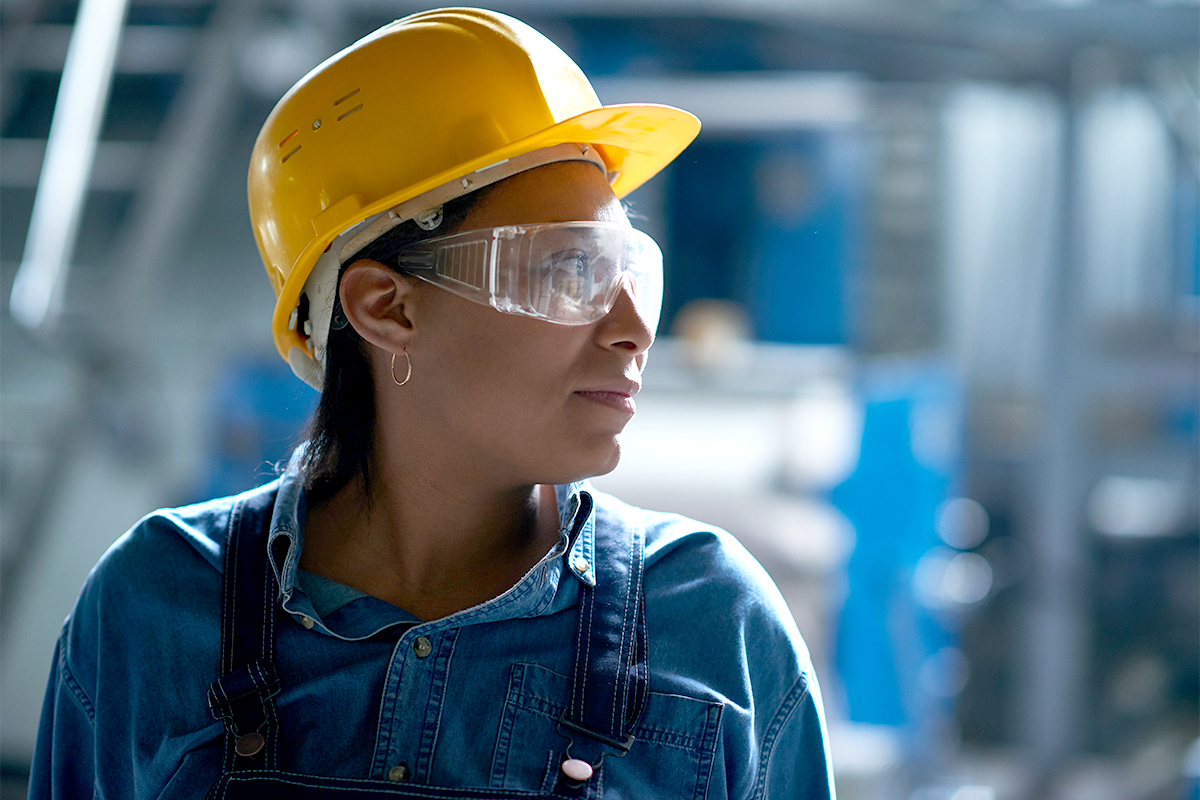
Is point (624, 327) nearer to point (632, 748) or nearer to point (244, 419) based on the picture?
point (632, 748)

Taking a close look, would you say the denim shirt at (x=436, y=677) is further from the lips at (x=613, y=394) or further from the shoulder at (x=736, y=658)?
the lips at (x=613, y=394)

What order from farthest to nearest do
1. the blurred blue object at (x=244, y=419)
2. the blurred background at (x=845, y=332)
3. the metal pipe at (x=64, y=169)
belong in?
the blurred blue object at (x=244, y=419), the blurred background at (x=845, y=332), the metal pipe at (x=64, y=169)

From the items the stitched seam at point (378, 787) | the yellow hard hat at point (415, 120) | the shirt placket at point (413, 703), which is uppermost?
the yellow hard hat at point (415, 120)

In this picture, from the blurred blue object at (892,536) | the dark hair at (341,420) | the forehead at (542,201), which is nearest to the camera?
the forehead at (542,201)

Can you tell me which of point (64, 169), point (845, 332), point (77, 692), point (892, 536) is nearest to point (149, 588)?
point (77, 692)

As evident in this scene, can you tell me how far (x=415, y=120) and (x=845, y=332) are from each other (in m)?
2.94

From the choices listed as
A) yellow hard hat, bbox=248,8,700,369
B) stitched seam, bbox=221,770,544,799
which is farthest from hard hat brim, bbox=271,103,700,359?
stitched seam, bbox=221,770,544,799

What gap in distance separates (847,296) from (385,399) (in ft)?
9.41

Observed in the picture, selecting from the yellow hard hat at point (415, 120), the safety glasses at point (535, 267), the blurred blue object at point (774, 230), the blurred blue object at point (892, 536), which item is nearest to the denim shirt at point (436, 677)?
the safety glasses at point (535, 267)

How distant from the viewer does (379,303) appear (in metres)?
1.21

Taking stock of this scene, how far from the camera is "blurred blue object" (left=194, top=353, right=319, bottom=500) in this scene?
11.6ft

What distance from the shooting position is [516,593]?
45.1 inches

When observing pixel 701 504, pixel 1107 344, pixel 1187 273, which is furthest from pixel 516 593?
pixel 1187 273

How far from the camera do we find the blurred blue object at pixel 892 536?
3371 millimetres
